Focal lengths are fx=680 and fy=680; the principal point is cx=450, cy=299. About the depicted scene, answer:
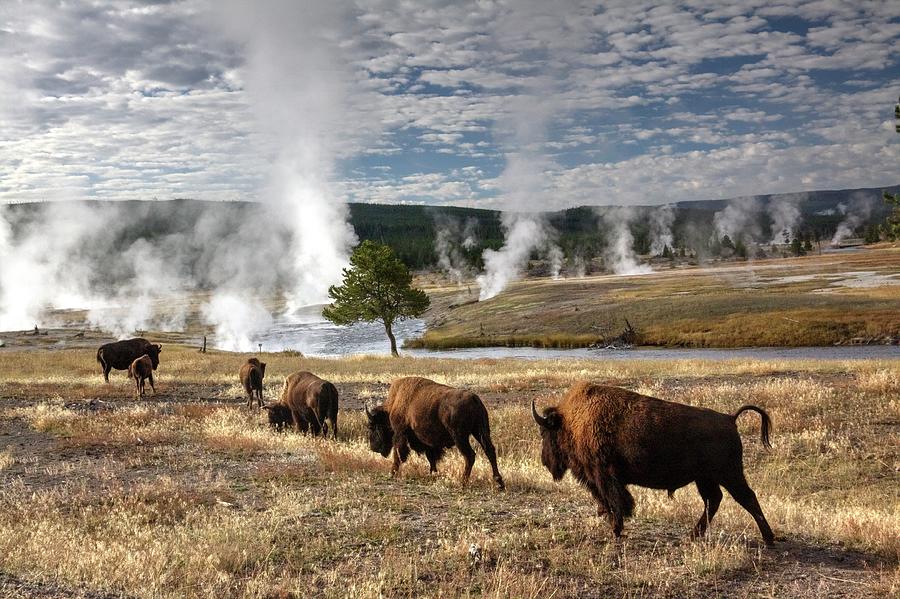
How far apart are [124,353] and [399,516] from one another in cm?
2253

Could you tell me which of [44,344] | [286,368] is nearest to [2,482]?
[286,368]

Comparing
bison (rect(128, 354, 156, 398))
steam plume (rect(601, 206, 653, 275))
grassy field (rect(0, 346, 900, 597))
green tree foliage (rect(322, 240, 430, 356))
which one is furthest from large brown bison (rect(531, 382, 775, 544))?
steam plume (rect(601, 206, 653, 275))

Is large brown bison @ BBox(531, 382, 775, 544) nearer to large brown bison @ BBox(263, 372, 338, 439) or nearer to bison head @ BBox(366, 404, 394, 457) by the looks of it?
bison head @ BBox(366, 404, 394, 457)

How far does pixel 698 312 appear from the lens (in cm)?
5806

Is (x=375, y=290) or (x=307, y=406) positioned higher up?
(x=375, y=290)

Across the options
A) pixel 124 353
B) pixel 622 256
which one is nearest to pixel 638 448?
pixel 124 353

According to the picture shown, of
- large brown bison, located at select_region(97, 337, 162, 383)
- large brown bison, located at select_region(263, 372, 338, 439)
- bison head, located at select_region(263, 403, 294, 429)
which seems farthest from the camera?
large brown bison, located at select_region(97, 337, 162, 383)

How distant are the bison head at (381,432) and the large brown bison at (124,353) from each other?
17.7 meters

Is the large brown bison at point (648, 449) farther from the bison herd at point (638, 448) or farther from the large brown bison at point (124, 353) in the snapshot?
the large brown bison at point (124, 353)

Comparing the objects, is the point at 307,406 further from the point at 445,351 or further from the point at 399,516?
the point at 445,351

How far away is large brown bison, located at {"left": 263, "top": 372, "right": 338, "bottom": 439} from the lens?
49.6 feet

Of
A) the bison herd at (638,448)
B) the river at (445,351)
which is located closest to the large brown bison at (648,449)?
the bison herd at (638,448)

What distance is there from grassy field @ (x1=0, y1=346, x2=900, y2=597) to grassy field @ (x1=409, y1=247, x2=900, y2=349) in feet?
112

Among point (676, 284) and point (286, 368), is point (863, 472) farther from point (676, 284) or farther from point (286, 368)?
point (676, 284)
